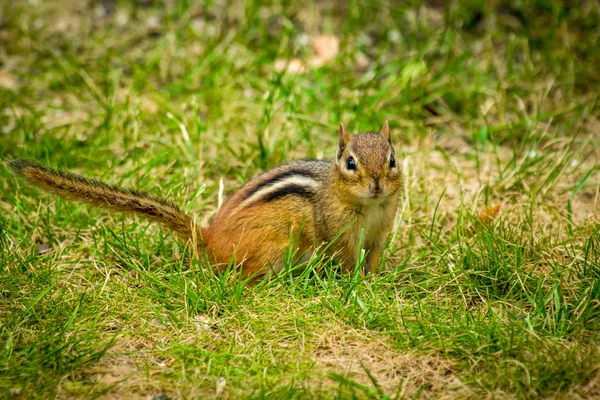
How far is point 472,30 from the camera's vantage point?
249 inches

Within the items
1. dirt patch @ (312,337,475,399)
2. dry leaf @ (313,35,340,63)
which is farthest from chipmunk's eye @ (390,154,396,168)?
dry leaf @ (313,35,340,63)

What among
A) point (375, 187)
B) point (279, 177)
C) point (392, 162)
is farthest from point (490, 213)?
point (279, 177)

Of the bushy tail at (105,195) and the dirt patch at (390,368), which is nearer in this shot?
the dirt patch at (390,368)

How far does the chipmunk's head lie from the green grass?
413 millimetres

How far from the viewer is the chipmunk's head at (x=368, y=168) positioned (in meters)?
3.45

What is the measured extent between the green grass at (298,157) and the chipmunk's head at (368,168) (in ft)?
1.35

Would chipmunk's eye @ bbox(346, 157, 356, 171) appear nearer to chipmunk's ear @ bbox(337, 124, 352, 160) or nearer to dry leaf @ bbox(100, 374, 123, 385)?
chipmunk's ear @ bbox(337, 124, 352, 160)

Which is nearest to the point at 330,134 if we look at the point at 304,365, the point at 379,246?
the point at 379,246

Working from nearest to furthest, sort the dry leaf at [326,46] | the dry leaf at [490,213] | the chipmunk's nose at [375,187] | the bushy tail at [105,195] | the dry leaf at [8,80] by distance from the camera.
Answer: the bushy tail at [105,195]
the chipmunk's nose at [375,187]
the dry leaf at [490,213]
the dry leaf at [8,80]
the dry leaf at [326,46]

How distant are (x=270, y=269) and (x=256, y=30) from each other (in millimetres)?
3235

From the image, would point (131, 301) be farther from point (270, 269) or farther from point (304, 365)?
point (304, 365)

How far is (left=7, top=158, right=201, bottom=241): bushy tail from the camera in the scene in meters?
3.31

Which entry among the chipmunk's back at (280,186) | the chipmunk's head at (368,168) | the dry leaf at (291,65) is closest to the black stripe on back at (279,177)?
the chipmunk's back at (280,186)

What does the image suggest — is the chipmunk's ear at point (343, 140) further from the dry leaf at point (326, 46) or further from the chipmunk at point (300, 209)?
the dry leaf at point (326, 46)
